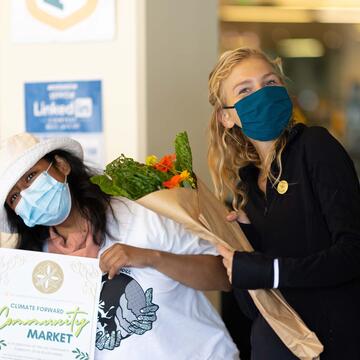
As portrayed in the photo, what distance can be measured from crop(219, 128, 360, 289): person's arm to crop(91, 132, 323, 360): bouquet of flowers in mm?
112

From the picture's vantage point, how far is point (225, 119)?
2436mm

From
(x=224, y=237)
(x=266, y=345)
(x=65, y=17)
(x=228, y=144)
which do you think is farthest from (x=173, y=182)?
(x=65, y=17)

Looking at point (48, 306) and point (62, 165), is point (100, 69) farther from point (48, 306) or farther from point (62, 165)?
point (48, 306)

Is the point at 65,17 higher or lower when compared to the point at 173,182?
higher

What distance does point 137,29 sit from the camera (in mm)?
3318

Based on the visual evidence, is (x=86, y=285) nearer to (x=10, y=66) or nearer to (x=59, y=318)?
(x=59, y=318)

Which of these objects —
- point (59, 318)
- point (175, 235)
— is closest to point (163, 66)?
point (175, 235)

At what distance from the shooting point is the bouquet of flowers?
7.02 feet

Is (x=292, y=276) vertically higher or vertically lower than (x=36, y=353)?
higher

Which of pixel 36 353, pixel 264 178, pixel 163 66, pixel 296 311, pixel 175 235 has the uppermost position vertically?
pixel 163 66

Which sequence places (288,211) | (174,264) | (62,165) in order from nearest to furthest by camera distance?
(288,211), (174,264), (62,165)

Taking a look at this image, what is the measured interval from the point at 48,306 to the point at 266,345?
2.18 feet

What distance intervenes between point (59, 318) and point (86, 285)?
130 mm

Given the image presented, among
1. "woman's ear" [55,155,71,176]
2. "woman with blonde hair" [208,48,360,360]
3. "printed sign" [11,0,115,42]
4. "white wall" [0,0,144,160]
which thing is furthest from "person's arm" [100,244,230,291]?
"printed sign" [11,0,115,42]
